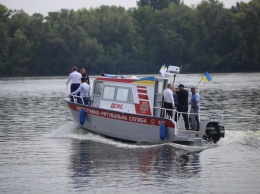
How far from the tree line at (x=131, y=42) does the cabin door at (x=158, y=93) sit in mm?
93070

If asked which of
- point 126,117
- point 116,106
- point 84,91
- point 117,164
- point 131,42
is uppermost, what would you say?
point 131,42

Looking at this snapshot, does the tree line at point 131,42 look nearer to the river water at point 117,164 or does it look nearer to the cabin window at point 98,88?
the river water at point 117,164

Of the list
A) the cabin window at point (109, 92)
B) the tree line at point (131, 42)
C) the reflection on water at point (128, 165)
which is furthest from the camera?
the tree line at point (131, 42)

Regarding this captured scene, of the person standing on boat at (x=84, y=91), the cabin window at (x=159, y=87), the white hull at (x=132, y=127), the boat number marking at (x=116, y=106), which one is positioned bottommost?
the white hull at (x=132, y=127)

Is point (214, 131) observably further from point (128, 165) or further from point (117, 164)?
point (117, 164)

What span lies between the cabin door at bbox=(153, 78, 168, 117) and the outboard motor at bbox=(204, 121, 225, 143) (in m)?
2.09

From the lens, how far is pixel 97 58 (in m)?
125

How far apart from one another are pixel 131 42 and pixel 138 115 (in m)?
105

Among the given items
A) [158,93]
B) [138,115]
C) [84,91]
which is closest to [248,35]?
[84,91]

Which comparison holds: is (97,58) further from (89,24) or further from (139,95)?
(139,95)

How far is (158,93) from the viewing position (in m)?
27.8

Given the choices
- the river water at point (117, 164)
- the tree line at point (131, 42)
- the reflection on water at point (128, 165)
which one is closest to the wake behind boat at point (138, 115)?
the river water at point (117, 164)

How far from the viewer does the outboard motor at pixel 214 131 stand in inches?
1051

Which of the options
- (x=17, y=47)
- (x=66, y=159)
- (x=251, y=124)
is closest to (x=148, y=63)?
(x=17, y=47)
